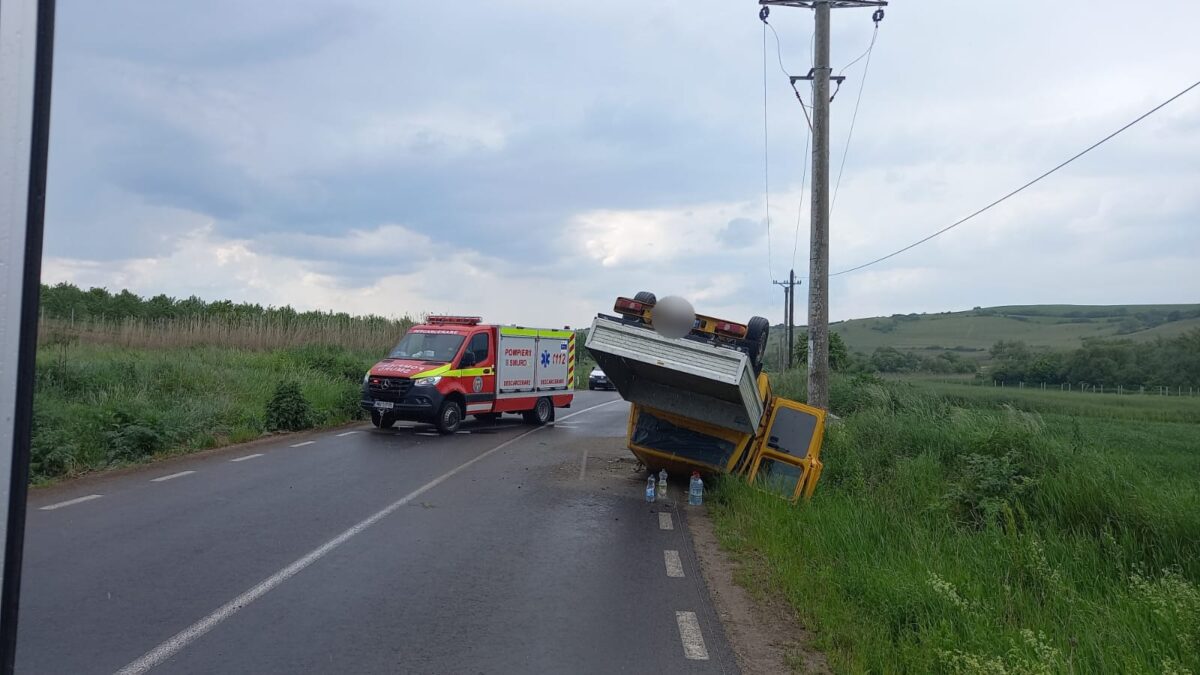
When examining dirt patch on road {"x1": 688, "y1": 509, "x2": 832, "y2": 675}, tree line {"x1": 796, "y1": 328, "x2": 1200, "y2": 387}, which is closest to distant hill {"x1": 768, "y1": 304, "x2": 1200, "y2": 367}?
tree line {"x1": 796, "y1": 328, "x2": 1200, "y2": 387}

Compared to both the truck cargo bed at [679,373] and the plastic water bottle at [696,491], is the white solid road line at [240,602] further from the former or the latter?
the plastic water bottle at [696,491]

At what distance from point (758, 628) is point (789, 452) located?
5.67m

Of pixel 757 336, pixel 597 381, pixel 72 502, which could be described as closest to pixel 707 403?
pixel 757 336

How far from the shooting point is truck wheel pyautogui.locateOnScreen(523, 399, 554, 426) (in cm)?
2278

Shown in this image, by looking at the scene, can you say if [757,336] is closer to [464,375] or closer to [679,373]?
[679,373]

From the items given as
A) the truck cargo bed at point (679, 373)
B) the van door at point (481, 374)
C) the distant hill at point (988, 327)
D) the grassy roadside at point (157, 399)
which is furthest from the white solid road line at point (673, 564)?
the distant hill at point (988, 327)

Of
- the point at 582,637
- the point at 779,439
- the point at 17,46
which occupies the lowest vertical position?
the point at 582,637

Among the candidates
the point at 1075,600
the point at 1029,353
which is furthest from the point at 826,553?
the point at 1029,353

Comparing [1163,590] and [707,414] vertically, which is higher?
[707,414]

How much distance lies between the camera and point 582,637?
5984mm

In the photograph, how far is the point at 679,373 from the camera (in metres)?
11.1

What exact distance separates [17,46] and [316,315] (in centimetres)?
3722

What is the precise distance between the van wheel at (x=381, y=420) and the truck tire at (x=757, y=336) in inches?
398

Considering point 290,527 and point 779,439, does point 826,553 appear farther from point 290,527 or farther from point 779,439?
point 290,527
